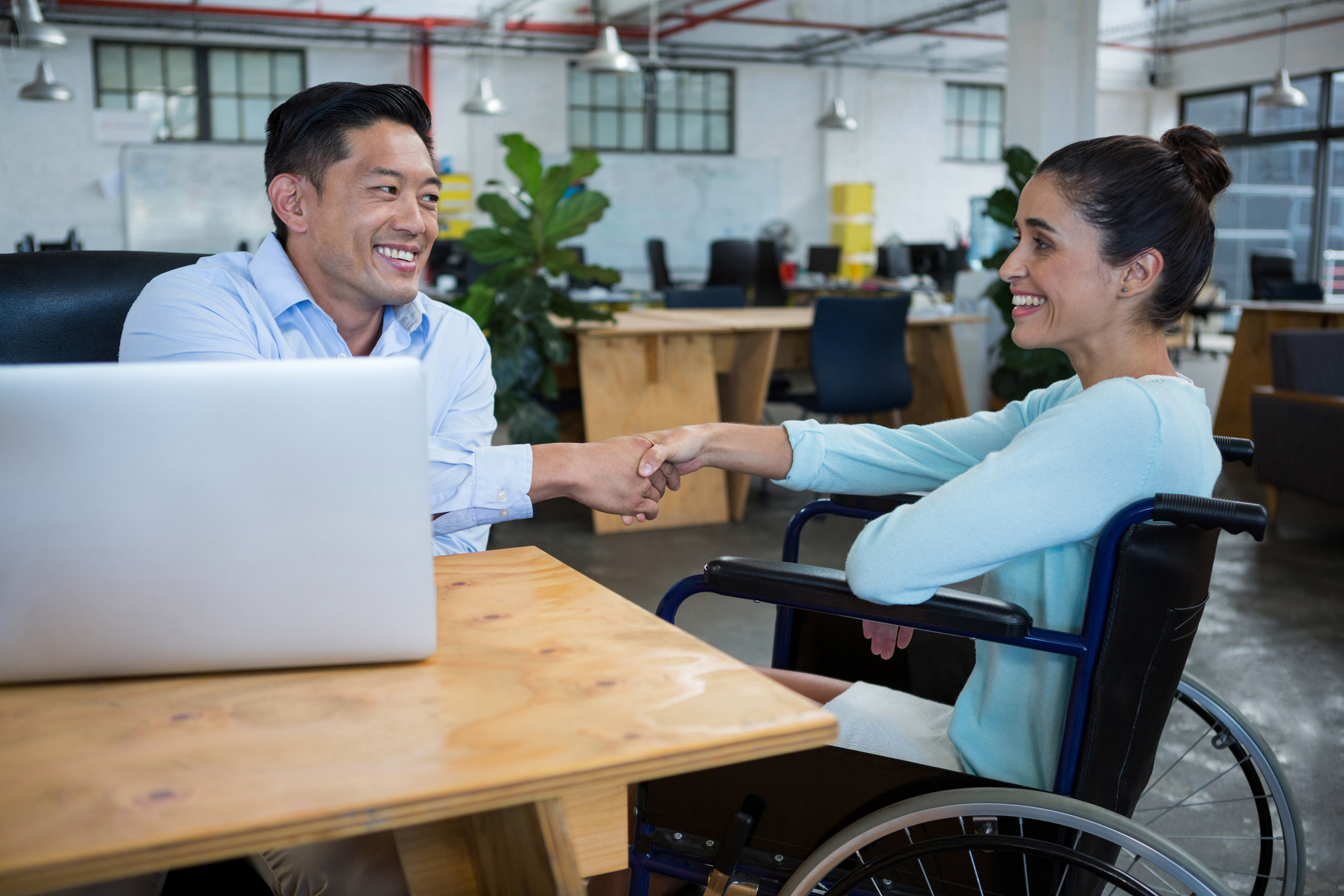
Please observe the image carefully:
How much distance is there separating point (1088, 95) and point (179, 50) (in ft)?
27.2

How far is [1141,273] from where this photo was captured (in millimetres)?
1236

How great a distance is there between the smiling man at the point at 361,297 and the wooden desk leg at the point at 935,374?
4.09 m

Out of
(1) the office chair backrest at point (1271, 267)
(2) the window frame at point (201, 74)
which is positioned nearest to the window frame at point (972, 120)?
(1) the office chair backrest at point (1271, 267)

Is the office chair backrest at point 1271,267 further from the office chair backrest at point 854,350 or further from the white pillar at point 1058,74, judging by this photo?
the office chair backrest at point 854,350

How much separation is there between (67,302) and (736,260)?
24.5 feet

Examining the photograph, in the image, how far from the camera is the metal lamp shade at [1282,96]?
8469 mm

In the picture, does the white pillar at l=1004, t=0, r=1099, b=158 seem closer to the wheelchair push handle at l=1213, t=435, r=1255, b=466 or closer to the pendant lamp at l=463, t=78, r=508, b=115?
the pendant lamp at l=463, t=78, r=508, b=115

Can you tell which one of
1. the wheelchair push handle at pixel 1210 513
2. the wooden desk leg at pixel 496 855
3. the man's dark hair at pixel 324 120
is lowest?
the wooden desk leg at pixel 496 855

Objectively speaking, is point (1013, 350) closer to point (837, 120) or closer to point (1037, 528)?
point (1037, 528)

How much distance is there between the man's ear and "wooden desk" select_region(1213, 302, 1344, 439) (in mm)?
5238

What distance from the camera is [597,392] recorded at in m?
4.57

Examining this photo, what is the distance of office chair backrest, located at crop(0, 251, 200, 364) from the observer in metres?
Answer: 1.50

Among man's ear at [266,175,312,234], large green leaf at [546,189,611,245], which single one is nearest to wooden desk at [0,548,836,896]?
man's ear at [266,175,312,234]

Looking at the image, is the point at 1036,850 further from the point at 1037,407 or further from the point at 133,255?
the point at 133,255
